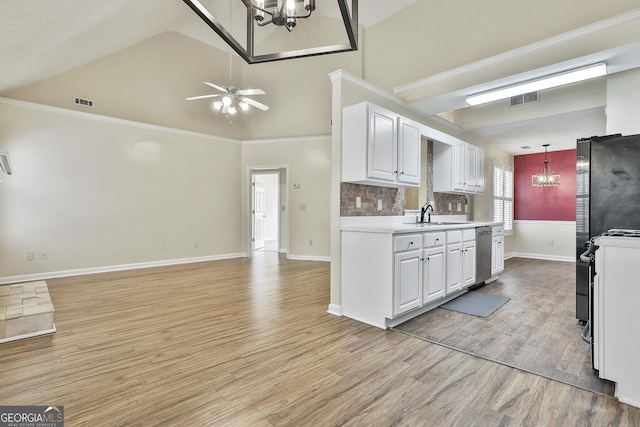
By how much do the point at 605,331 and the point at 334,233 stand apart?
2218mm

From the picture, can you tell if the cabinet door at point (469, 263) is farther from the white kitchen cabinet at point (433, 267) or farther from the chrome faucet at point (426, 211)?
the chrome faucet at point (426, 211)

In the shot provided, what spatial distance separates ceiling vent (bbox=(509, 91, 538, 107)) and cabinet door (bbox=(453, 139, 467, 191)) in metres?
1.02

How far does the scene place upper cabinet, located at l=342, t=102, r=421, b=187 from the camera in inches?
122

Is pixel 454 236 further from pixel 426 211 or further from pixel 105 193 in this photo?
pixel 105 193

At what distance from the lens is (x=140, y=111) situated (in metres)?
5.61

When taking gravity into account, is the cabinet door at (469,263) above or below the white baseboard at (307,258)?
above

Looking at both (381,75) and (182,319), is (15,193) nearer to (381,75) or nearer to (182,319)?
(182,319)

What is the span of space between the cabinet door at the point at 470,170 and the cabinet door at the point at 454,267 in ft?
5.64

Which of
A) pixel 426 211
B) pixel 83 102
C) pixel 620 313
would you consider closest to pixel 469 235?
pixel 426 211

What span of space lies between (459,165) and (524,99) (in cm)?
146

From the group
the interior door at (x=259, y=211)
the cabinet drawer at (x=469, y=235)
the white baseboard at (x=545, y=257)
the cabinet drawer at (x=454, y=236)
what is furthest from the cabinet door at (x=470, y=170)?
the interior door at (x=259, y=211)

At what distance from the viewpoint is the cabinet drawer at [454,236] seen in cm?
359

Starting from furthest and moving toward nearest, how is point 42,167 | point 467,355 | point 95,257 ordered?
point 95,257
point 42,167
point 467,355

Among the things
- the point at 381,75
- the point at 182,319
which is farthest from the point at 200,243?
the point at 381,75
